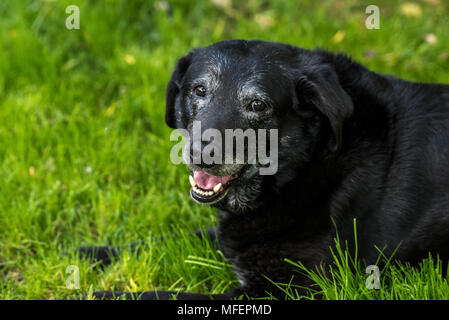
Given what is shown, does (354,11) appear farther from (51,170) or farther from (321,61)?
(51,170)

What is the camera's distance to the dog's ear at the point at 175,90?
3.19 metres

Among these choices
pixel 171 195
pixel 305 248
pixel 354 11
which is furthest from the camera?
pixel 354 11

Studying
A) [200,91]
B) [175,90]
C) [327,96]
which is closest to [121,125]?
[175,90]

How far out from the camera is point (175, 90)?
3.32m

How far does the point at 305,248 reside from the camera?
2.88 metres

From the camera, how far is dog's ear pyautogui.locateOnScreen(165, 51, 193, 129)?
10.5 ft

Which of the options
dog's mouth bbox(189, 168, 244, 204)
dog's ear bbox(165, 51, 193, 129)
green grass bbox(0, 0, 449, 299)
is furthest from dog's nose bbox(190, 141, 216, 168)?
green grass bbox(0, 0, 449, 299)

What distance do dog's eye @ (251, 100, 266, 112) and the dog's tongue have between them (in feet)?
1.25

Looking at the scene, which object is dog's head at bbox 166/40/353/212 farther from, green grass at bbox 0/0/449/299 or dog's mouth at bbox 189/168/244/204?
green grass at bbox 0/0/449/299

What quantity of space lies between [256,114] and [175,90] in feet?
2.16

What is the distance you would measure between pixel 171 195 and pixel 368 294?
1448mm
